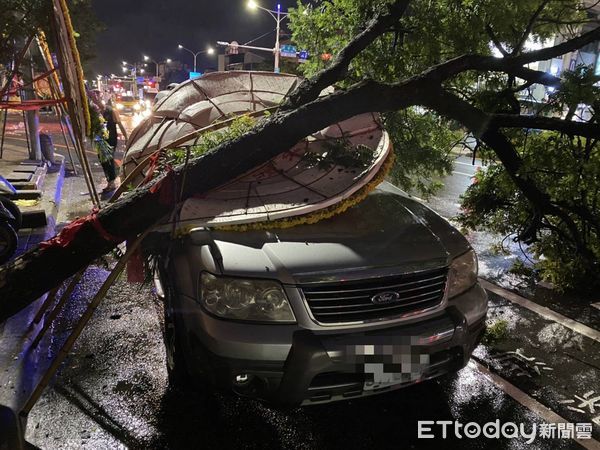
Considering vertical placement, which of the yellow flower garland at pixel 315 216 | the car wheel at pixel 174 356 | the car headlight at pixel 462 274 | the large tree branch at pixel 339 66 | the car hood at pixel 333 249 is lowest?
the car wheel at pixel 174 356

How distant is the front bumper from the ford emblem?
16cm

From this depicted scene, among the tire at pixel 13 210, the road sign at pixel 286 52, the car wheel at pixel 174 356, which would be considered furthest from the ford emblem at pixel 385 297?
Result: the road sign at pixel 286 52

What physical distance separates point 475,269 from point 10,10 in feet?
14.4

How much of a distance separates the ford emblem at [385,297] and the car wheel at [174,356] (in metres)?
1.26

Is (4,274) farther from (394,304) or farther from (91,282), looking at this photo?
(394,304)

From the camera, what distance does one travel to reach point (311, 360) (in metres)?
2.31

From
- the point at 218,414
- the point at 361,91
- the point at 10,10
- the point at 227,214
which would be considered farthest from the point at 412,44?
the point at 218,414

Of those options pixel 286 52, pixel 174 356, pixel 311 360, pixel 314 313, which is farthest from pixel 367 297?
pixel 286 52

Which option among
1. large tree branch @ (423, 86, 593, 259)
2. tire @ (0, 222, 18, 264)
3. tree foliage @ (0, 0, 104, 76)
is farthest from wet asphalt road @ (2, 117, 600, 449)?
tree foliage @ (0, 0, 104, 76)

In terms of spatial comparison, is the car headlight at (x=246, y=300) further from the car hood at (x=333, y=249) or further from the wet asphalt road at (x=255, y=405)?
the wet asphalt road at (x=255, y=405)

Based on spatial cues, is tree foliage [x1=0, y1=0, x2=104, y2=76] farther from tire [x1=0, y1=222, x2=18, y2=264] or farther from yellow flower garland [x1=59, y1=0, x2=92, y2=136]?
tire [x1=0, y1=222, x2=18, y2=264]

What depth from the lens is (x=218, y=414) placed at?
289 cm

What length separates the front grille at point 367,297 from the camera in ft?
8.12

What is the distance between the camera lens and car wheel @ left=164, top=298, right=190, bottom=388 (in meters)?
2.79
